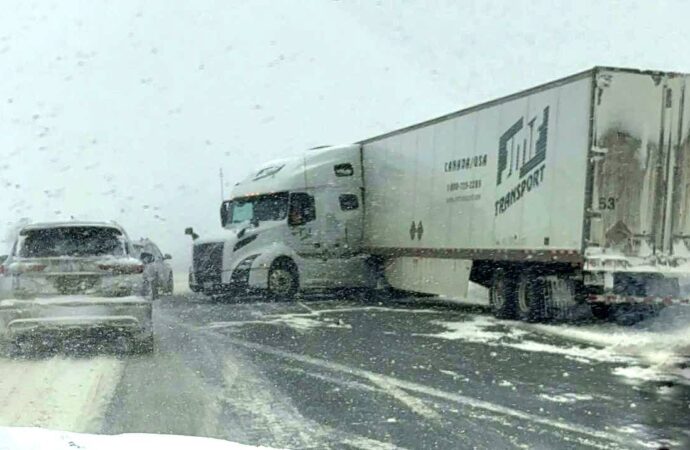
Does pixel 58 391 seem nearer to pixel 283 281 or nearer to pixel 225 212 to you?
pixel 283 281

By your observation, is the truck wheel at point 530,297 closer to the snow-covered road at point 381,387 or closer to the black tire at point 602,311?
the snow-covered road at point 381,387

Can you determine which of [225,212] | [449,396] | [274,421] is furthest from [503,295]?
[225,212]

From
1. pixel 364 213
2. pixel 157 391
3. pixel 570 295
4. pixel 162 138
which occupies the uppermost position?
pixel 162 138

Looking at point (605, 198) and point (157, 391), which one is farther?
point (605, 198)

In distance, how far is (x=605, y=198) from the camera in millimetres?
12211

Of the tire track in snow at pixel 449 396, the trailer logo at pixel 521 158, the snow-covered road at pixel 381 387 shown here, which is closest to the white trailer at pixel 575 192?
the trailer logo at pixel 521 158

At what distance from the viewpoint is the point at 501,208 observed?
14.5m

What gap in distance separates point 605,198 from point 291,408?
7.08 meters

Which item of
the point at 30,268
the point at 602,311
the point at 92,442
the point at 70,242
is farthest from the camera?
the point at 602,311

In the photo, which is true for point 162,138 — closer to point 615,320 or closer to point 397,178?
point 397,178

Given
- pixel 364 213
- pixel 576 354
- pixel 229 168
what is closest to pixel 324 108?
pixel 229 168

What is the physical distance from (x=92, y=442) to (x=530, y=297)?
33.7 feet

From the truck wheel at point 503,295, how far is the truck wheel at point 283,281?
5.66 meters

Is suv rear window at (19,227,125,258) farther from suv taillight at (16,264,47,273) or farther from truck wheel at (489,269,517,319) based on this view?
truck wheel at (489,269,517,319)
